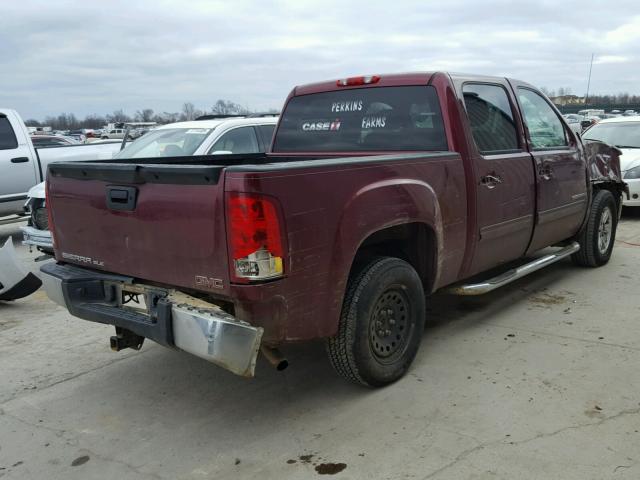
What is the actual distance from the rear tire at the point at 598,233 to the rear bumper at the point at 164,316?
466 centimetres

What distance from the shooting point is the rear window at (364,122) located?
4.39 meters

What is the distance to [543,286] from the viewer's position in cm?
596

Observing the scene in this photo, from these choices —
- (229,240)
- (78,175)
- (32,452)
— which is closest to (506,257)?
(229,240)

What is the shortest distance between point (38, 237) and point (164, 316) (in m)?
4.70

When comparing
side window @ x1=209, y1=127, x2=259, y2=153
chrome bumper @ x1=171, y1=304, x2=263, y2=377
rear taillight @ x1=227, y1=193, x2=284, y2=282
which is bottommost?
chrome bumper @ x1=171, y1=304, x2=263, y2=377

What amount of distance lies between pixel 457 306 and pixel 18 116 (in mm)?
7949

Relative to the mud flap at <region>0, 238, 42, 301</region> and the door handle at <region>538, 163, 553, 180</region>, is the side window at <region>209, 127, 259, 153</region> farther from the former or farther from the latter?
the door handle at <region>538, 163, 553, 180</region>

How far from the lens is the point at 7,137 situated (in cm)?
948

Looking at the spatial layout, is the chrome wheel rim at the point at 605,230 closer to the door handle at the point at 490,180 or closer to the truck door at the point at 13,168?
the door handle at the point at 490,180

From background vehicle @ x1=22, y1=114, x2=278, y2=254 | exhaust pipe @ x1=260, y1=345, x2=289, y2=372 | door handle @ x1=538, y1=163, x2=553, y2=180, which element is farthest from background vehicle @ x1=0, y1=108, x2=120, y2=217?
exhaust pipe @ x1=260, y1=345, x2=289, y2=372

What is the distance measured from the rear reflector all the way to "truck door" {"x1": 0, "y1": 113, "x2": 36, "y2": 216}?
656 centimetres

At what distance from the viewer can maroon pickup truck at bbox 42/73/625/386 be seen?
9.56 ft

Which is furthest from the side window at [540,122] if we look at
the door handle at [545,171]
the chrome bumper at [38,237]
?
the chrome bumper at [38,237]

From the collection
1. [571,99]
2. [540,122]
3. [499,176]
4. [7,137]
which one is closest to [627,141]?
[540,122]
